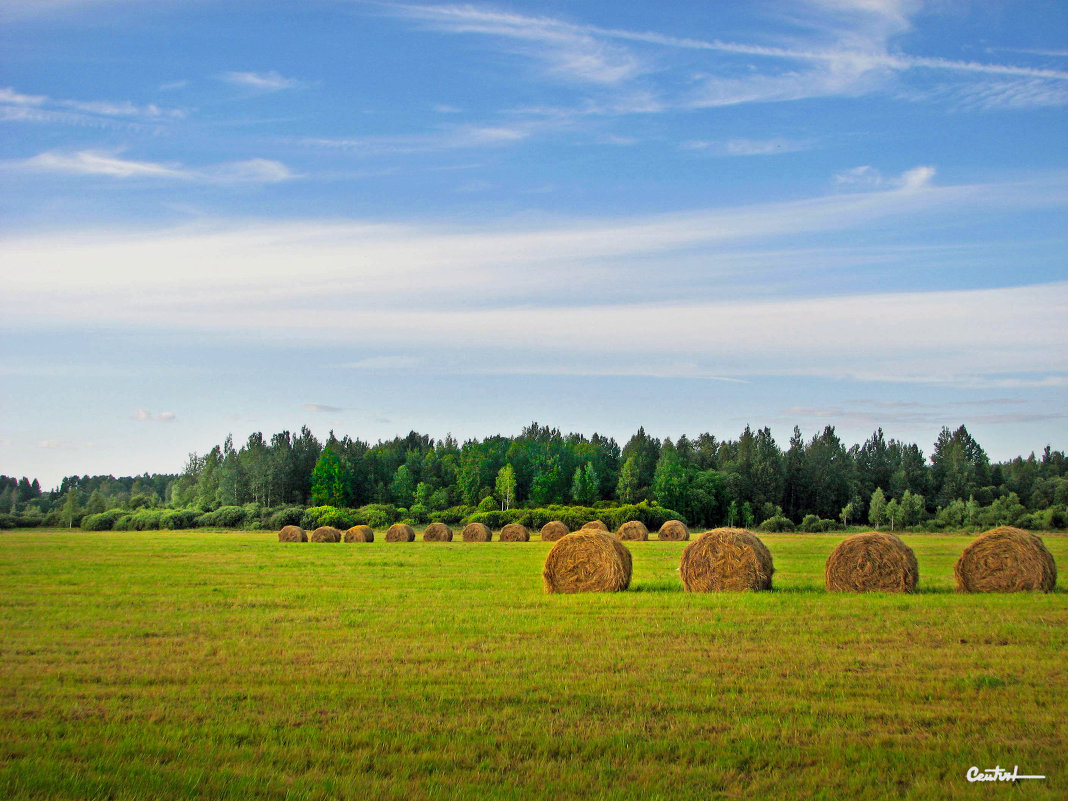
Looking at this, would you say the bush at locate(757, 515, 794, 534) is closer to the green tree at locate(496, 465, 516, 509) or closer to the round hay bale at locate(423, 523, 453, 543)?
the green tree at locate(496, 465, 516, 509)

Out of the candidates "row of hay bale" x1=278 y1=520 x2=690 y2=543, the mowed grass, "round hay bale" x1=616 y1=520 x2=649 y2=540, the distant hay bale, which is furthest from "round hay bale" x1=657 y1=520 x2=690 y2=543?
the mowed grass

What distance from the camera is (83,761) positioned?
7129 millimetres

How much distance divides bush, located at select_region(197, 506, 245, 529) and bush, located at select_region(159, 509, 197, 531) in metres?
0.82

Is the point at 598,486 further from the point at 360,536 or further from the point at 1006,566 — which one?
the point at 1006,566

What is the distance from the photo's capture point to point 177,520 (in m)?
72.1

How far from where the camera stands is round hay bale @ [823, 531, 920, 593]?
19.0 m

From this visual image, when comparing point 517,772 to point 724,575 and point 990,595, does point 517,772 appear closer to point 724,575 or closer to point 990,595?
point 724,575

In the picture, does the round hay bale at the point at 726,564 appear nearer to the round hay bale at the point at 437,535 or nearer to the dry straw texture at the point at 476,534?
the dry straw texture at the point at 476,534

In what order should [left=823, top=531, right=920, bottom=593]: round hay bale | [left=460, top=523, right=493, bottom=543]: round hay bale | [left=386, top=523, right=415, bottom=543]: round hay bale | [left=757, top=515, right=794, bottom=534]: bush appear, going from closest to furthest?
[left=823, top=531, right=920, bottom=593]: round hay bale
[left=386, top=523, right=415, bottom=543]: round hay bale
[left=460, top=523, right=493, bottom=543]: round hay bale
[left=757, top=515, right=794, bottom=534]: bush

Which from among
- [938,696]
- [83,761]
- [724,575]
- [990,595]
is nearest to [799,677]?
[938,696]

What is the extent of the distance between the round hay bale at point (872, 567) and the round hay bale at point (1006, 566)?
1391mm

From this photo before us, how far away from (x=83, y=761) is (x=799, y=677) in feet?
25.8

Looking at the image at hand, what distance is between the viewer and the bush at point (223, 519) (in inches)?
2844

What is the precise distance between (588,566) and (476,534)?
30.9 m
